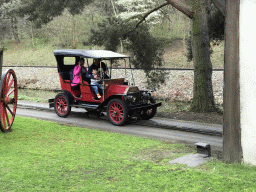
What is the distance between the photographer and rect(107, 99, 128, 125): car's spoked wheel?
33.4 ft

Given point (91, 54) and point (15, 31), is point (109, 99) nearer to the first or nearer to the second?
point (91, 54)

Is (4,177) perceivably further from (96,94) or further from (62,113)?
(62,113)

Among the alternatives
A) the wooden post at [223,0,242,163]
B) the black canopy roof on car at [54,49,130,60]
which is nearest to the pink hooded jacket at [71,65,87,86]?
the black canopy roof on car at [54,49,130,60]

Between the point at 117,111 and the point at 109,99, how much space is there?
523mm

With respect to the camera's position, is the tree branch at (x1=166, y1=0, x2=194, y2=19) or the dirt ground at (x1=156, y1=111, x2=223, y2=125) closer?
the dirt ground at (x1=156, y1=111, x2=223, y2=125)

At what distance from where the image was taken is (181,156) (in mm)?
6824

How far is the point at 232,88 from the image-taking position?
6066 mm

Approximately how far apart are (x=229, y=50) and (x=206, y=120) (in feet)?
18.2

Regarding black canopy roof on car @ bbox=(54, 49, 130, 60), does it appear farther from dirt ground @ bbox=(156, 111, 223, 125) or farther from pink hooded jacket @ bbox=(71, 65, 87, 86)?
dirt ground @ bbox=(156, 111, 223, 125)

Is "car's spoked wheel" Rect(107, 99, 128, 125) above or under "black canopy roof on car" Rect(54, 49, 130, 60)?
under

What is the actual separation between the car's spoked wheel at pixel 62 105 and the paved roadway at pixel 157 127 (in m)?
0.21

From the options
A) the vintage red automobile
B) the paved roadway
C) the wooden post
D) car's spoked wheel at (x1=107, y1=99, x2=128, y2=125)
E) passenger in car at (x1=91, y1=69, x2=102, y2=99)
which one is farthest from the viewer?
passenger in car at (x1=91, y1=69, x2=102, y2=99)

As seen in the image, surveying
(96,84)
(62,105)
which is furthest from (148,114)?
(62,105)

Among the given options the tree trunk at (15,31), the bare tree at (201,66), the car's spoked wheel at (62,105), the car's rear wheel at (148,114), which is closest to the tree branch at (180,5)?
the bare tree at (201,66)
